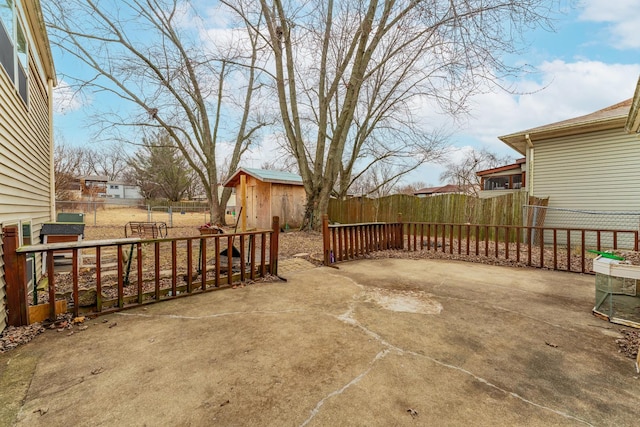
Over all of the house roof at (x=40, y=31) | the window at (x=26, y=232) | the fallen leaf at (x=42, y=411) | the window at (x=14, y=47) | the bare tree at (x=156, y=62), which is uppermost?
the bare tree at (x=156, y=62)

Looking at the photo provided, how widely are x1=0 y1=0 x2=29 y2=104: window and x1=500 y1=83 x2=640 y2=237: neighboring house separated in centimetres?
1103

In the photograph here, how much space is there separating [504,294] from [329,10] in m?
8.02

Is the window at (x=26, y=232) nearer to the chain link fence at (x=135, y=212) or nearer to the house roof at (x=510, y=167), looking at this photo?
the chain link fence at (x=135, y=212)

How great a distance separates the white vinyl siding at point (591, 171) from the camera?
7312mm

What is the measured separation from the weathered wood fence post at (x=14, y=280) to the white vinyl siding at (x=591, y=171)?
11.4 m

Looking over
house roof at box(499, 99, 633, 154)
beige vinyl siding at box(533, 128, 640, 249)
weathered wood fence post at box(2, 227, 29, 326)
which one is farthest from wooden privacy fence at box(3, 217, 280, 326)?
beige vinyl siding at box(533, 128, 640, 249)

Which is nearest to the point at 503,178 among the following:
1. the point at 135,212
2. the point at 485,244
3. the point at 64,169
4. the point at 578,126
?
the point at 578,126

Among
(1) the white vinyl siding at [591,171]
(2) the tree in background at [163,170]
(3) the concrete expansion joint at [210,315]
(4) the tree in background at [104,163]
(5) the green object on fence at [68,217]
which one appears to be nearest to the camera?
(3) the concrete expansion joint at [210,315]

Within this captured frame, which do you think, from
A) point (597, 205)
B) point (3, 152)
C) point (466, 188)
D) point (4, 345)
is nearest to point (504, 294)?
point (4, 345)

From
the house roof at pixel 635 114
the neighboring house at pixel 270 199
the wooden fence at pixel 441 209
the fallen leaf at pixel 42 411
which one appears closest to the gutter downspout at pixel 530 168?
the wooden fence at pixel 441 209

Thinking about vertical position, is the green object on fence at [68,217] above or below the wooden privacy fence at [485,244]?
above

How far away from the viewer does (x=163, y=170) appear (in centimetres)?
2639

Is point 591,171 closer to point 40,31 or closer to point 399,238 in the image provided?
point 399,238

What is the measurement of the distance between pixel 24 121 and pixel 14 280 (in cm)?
281
